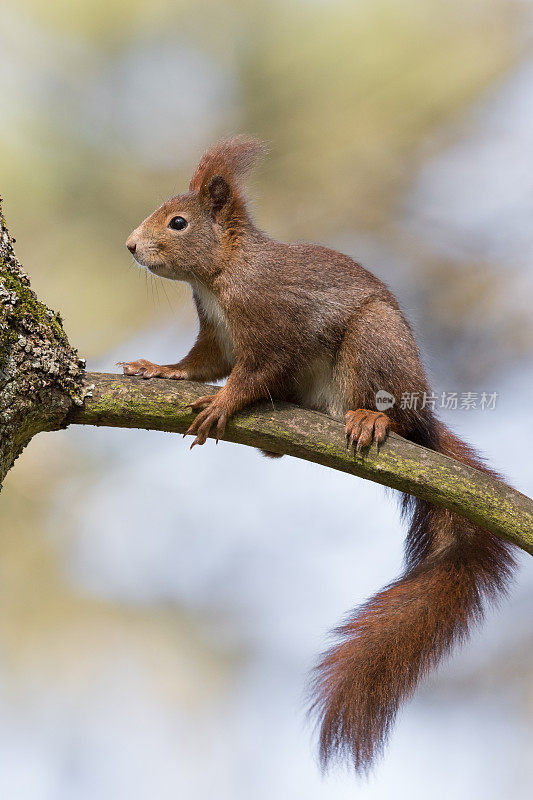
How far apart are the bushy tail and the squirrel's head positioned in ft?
2.28

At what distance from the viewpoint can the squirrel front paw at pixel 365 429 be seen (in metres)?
1.48

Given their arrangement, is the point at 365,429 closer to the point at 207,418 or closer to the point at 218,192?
the point at 207,418

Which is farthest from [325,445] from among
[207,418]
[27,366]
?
[27,366]

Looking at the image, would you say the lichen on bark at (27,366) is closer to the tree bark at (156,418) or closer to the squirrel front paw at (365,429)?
the tree bark at (156,418)

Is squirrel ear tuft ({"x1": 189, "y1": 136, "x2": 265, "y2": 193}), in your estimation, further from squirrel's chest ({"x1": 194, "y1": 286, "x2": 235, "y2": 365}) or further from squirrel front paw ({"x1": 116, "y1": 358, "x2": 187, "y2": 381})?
squirrel front paw ({"x1": 116, "y1": 358, "x2": 187, "y2": 381})

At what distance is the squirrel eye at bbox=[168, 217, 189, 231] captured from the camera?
171cm

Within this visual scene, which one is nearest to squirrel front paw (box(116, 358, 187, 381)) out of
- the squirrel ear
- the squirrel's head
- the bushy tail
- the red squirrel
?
the red squirrel

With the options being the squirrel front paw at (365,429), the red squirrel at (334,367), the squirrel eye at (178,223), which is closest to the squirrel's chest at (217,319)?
the red squirrel at (334,367)

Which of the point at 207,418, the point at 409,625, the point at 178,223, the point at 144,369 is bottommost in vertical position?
the point at 409,625

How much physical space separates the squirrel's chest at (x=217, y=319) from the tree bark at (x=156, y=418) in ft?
0.72

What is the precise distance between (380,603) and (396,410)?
1.45 ft

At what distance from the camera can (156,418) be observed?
4.77ft

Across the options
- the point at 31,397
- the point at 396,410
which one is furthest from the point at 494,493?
the point at 31,397

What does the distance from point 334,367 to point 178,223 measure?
1.57 ft
